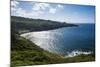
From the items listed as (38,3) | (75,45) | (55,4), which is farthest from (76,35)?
(38,3)

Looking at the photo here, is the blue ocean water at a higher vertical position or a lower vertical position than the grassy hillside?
lower

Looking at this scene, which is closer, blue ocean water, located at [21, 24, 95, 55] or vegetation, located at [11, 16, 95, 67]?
vegetation, located at [11, 16, 95, 67]

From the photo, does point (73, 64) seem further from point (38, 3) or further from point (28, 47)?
point (38, 3)

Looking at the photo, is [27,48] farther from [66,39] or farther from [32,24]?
[66,39]

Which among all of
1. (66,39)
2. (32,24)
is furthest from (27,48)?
(66,39)

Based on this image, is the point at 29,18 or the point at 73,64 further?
the point at 73,64
